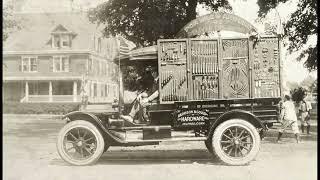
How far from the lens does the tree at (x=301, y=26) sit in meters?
8.01

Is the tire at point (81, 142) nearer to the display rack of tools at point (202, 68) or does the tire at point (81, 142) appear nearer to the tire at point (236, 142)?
the display rack of tools at point (202, 68)

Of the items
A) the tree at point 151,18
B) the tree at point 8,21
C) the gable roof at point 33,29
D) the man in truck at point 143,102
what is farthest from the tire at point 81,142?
the tree at point 151,18

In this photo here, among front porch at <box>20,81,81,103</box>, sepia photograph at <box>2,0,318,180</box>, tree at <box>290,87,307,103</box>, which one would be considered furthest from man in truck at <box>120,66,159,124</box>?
tree at <box>290,87,307,103</box>

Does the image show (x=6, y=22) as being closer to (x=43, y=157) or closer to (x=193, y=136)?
(x=43, y=157)

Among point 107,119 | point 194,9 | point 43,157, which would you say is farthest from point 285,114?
point 43,157

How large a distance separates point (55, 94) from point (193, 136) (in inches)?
275

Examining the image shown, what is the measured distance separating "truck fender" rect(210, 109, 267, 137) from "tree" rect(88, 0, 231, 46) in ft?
8.91

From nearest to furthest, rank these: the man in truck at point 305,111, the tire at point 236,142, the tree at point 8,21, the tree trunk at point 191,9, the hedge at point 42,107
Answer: the tree at point 8,21 → the tire at point 236,142 → the hedge at point 42,107 → the tree trunk at point 191,9 → the man in truck at point 305,111

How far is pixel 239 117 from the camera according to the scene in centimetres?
767

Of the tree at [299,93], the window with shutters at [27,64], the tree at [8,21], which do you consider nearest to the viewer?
the tree at [8,21]

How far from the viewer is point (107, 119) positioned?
8.03 m

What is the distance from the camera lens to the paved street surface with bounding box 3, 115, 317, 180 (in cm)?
675

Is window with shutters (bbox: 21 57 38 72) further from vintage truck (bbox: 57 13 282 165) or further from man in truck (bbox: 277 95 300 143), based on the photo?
man in truck (bbox: 277 95 300 143)

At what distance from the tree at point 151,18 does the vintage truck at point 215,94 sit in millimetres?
2109
